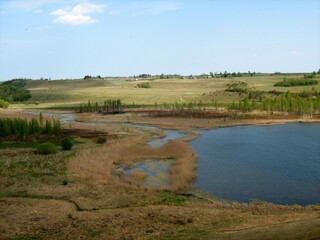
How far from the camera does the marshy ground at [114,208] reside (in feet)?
83.9

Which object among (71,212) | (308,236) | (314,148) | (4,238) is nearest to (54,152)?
(71,212)

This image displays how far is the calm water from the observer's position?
3838cm

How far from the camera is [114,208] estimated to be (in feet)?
105

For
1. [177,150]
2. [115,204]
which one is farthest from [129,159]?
[115,204]

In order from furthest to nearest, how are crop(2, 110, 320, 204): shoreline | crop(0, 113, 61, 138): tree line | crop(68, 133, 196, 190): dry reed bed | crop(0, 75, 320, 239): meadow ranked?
crop(0, 113, 61, 138): tree line < crop(2, 110, 320, 204): shoreline < crop(68, 133, 196, 190): dry reed bed < crop(0, 75, 320, 239): meadow

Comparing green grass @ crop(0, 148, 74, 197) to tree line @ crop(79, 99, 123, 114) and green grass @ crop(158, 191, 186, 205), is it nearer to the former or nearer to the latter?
green grass @ crop(158, 191, 186, 205)

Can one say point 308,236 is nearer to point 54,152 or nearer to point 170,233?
point 170,233

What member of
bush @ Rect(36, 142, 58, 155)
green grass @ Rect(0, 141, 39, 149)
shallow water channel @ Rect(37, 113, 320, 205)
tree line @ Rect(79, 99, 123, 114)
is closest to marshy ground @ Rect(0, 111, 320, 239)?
bush @ Rect(36, 142, 58, 155)

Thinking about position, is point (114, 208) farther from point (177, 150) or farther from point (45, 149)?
point (177, 150)

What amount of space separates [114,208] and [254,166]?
23.3 m

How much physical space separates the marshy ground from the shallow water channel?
2.09m

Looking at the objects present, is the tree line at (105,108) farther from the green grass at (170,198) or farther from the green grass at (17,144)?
the green grass at (170,198)

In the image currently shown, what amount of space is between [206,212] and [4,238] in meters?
13.8

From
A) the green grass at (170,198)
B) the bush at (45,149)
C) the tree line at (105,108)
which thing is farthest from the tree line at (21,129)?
the tree line at (105,108)
